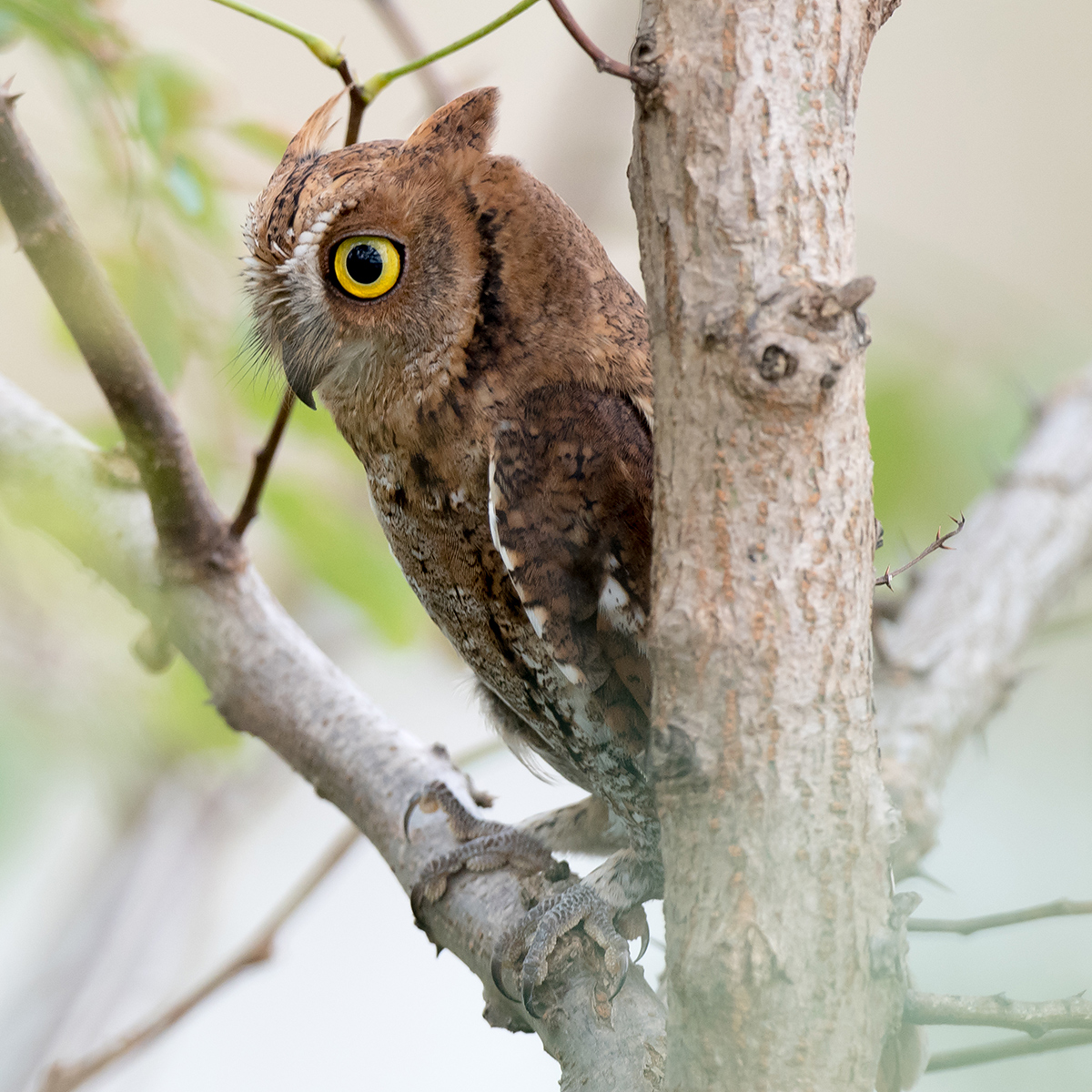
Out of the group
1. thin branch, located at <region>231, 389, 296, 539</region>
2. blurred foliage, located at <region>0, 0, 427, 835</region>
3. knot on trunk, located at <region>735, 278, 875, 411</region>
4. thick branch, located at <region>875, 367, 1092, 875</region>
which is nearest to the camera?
knot on trunk, located at <region>735, 278, 875, 411</region>

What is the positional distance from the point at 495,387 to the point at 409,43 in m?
0.73

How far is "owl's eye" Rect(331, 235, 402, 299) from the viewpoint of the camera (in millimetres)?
1120


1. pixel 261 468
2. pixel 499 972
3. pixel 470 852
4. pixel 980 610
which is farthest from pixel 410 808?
pixel 980 610

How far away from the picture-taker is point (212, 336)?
4.95ft

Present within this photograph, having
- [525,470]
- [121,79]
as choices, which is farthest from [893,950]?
[121,79]

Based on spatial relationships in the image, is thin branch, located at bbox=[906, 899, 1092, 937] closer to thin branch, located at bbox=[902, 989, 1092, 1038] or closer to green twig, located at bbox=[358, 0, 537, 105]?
thin branch, located at bbox=[902, 989, 1092, 1038]

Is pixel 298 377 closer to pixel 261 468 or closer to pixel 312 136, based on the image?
pixel 261 468

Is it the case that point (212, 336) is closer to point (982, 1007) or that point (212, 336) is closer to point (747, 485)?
point (747, 485)

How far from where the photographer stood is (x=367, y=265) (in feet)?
3.71

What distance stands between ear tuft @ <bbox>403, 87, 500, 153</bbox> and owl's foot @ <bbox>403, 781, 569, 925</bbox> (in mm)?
907

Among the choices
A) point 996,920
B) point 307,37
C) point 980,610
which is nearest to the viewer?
point 996,920

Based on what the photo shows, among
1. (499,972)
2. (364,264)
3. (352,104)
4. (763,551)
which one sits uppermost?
(352,104)

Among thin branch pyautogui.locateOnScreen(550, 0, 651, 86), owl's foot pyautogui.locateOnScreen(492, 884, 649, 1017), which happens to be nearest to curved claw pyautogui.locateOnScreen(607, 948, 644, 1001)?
owl's foot pyautogui.locateOnScreen(492, 884, 649, 1017)

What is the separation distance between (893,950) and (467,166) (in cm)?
94
